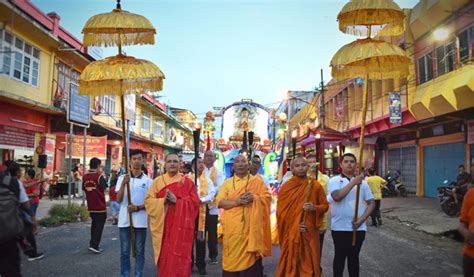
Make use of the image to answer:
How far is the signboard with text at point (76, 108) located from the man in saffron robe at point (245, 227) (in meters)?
8.39

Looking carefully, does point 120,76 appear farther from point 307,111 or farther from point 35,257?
point 307,111

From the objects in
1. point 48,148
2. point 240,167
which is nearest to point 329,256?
point 240,167

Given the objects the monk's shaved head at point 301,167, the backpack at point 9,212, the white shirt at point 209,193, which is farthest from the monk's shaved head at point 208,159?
the backpack at point 9,212

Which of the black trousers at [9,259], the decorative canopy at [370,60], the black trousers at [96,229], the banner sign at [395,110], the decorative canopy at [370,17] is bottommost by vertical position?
the black trousers at [96,229]

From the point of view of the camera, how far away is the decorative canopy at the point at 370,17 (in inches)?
194

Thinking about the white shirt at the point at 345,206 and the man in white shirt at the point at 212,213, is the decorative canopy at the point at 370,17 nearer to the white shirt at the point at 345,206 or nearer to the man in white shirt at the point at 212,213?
the white shirt at the point at 345,206

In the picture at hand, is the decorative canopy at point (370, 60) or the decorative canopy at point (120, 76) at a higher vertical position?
the decorative canopy at point (370, 60)

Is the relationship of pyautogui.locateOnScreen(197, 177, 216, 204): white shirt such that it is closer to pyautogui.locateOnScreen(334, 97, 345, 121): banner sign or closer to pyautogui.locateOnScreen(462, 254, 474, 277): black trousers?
pyautogui.locateOnScreen(462, 254, 474, 277): black trousers

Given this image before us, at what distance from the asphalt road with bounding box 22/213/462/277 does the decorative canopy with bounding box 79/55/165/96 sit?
278 cm

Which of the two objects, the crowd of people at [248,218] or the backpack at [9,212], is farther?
the crowd of people at [248,218]

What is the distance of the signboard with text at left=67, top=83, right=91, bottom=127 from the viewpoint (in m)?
11.6

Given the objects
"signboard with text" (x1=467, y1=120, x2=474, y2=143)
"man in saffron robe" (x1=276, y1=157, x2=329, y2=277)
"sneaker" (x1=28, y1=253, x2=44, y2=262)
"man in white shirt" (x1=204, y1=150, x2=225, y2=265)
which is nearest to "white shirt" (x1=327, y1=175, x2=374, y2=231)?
"man in saffron robe" (x1=276, y1=157, x2=329, y2=277)

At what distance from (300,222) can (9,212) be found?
118 inches

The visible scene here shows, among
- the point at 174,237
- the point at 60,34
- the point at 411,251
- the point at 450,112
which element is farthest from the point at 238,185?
the point at 60,34
